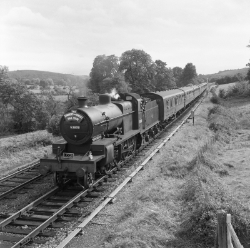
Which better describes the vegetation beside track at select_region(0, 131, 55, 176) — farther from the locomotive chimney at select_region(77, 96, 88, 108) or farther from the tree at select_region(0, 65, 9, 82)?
the tree at select_region(0, 65, 9, 82)

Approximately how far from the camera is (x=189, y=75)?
94.7 metres

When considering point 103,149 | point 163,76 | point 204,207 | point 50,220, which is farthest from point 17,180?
point 163,76

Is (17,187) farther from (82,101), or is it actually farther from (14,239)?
(82,101)

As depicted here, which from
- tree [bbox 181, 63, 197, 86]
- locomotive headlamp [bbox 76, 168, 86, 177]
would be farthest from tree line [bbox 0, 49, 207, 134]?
tree [bbox 181, 63, 197, 86]

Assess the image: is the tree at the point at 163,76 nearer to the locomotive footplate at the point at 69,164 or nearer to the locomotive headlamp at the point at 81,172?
the locomotive footplate at the point at 69,164

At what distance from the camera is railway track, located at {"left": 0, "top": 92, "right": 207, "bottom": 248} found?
20.6ft

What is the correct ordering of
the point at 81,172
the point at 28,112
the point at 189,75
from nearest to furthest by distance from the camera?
1. the point at 81,172
2. the point at 28,112
3. the point at 189,75

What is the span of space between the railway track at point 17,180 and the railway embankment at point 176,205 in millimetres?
3499

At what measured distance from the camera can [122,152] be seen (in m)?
11.5

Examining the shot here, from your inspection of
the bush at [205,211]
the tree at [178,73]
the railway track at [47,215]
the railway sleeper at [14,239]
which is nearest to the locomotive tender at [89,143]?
the railway track at [47,215]

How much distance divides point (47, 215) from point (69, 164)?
5.78 ft

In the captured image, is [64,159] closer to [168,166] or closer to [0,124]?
[168,166]

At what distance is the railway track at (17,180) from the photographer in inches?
357

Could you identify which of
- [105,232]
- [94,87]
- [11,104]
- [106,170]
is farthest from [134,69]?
[105,232]
